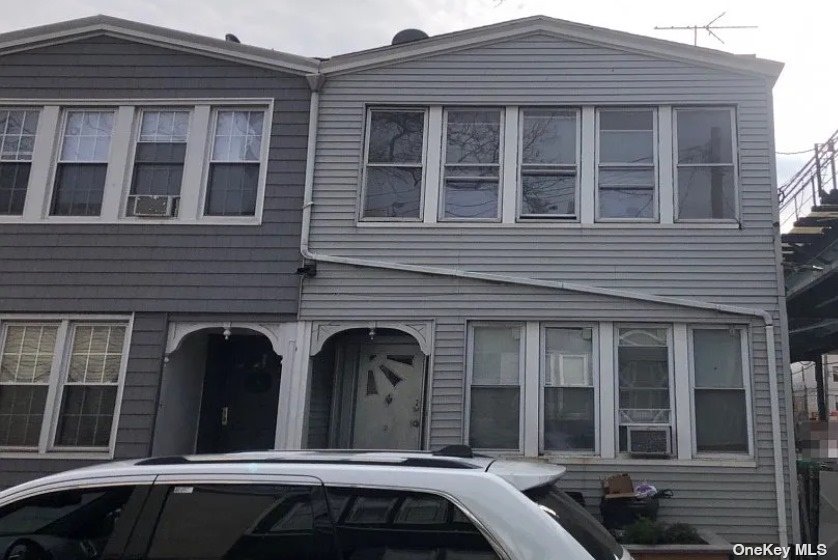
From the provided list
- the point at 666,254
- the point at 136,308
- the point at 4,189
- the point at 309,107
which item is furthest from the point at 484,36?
the point at 4,189

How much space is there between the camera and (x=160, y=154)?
916cm

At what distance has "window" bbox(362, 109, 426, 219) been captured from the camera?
8.90 m

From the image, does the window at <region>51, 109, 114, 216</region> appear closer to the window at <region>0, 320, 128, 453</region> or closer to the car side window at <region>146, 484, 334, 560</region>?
the window at <region>0, 320, 128, 453</region>

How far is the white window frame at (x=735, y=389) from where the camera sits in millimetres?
7914

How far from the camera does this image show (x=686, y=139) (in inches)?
344

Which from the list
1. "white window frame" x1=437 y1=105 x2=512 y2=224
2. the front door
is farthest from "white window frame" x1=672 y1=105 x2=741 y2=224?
the front door

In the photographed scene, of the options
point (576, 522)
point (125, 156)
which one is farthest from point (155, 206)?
point (576, 522)

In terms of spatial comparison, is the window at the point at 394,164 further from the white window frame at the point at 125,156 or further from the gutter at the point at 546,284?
the white window frame at the point at 125,156

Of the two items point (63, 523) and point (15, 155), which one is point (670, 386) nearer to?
point (63, 523)

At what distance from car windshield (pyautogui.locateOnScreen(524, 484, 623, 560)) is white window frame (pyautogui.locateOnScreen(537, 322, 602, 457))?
4.94 meters

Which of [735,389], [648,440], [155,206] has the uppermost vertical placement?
[155,206]

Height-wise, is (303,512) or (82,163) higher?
(82,163)

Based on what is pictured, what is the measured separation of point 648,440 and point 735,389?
1182 mm

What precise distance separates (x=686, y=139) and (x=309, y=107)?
4844 mm
